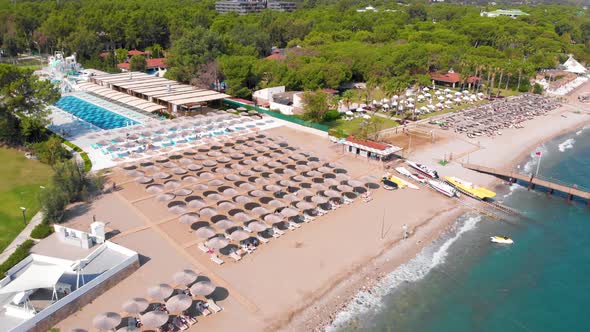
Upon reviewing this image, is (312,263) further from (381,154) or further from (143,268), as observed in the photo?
(381,154)

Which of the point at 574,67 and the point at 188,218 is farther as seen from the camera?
the point at 574,67

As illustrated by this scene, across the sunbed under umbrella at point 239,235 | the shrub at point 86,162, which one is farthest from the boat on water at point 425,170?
the shrub at point 86,162

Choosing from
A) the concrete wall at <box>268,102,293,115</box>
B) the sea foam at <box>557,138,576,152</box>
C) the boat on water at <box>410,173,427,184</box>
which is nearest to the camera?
the boat on water at <box>410,173,427,184</box>

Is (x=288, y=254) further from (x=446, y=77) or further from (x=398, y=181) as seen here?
(x=446, y=77)

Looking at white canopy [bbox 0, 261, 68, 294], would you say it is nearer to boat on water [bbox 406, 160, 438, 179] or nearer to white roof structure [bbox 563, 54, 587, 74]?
boat on water [bbox 406, 160, 438, 179]

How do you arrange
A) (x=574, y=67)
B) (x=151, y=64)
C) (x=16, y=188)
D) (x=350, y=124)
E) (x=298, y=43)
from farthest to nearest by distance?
(x=574, y=67), (x=298, y=43), (x=151, y=64), (x=350, y=124), (x=16, y=188)

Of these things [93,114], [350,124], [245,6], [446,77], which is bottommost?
[350,124]

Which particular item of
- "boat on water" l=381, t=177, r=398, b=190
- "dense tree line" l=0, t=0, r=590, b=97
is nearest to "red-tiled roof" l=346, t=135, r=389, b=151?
"boat on water" l=381, t=177, r=398, b=190

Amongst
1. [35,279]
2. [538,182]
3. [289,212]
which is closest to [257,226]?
[289,212]
